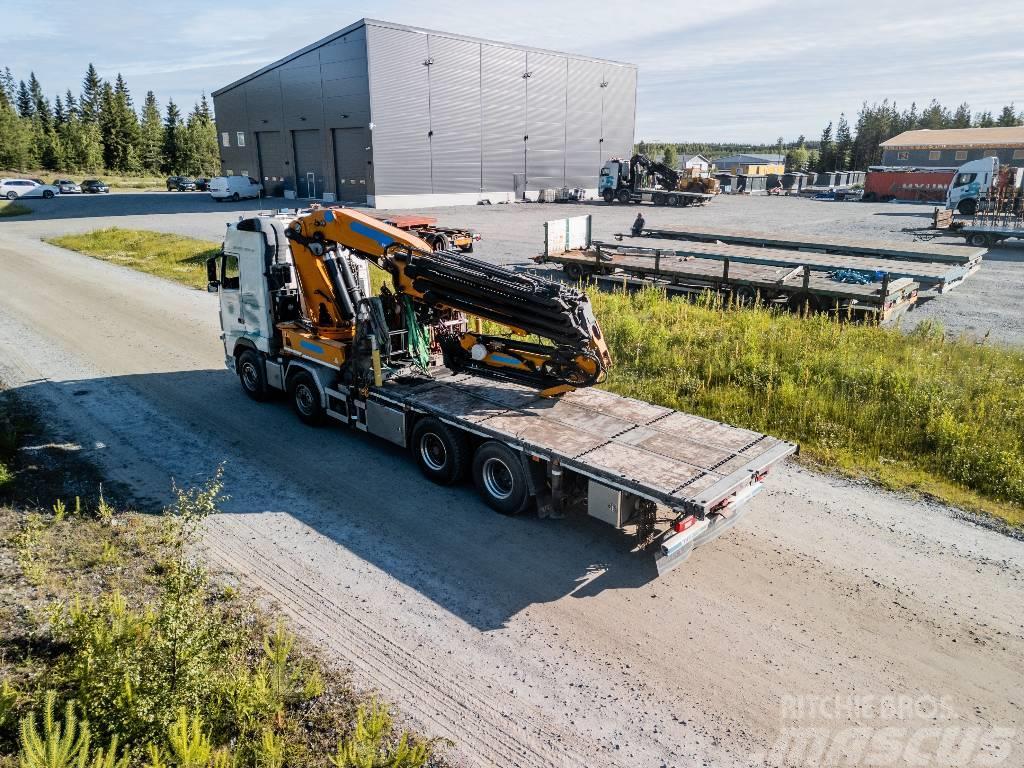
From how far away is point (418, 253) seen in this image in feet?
31.5

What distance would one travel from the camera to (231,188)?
5331 cm

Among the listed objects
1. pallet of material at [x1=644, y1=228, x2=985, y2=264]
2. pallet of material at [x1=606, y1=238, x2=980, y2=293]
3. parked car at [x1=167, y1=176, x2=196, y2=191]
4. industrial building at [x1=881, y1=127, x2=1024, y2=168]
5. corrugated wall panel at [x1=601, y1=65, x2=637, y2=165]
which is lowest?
pallet of material at [x1=606, y1=238, x2=980, y2=293]

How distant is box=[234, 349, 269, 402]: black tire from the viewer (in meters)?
12.0

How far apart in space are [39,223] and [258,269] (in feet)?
126

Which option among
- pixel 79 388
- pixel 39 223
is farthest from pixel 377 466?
pixel 39 223

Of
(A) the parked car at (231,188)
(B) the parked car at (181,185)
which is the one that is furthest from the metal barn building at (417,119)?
(B) the parked car at (181,185)

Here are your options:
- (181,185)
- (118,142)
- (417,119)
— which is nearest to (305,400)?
(417,119)

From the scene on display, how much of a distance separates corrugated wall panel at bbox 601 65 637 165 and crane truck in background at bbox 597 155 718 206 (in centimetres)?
767

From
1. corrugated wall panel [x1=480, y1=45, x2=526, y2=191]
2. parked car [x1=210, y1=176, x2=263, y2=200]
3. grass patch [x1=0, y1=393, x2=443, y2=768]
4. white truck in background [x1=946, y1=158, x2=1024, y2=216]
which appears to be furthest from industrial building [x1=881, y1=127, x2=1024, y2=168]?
grass patch [x1=0, y1=393, x2=443, y2=768]

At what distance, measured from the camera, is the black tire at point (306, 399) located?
11.0 m

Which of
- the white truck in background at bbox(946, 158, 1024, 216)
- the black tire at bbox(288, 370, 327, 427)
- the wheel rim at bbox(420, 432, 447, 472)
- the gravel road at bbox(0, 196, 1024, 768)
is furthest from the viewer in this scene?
the white truck in background at bbox(946, 158, 1024, 216)

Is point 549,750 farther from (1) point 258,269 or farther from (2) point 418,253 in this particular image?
(1) point 258,269

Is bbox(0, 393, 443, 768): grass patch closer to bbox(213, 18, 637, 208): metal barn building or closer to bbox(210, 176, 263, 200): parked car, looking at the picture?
Result: bbox(213, 18, 637, 208): metal barn building

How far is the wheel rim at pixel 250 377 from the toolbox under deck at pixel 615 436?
133 inches
